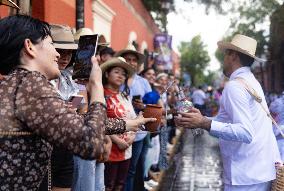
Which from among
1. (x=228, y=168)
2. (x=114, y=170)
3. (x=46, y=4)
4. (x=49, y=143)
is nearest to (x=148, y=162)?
(x=114, y=170)

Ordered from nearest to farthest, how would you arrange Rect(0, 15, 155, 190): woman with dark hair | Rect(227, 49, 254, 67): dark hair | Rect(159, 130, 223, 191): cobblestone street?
Rect(0, 15, 155, 190): woman with dark hair → Rect(227, 49, 254, 67): dark hair → Rect(159, 130, 223, 191): cobblestone street

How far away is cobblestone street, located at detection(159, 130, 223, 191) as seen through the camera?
7137mm

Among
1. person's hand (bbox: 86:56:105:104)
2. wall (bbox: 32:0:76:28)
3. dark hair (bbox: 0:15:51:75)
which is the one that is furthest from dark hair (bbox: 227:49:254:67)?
wall (bbox: 32:0:76:28)

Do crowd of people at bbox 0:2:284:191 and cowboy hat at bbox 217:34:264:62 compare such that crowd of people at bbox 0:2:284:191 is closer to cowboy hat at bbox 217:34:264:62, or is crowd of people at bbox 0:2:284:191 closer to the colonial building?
cowboy hat at bbox 217:34:264:62

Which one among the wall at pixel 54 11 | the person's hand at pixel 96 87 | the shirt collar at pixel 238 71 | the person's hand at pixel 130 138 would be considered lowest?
the person's hand at pixel 130 138

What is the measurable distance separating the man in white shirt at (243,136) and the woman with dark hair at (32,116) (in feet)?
4.58

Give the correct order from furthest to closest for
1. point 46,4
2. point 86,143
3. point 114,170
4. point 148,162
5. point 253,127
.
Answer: point 148,162, point 46,4, point 114,170, point 253,127, point 86,143

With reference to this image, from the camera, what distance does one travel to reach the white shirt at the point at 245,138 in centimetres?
321

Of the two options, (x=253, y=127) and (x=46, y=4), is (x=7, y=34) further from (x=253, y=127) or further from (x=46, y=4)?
(x=46, y=4)

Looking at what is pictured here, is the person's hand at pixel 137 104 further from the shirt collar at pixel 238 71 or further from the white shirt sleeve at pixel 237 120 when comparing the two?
the white shirt sleeve at pixel 237 120

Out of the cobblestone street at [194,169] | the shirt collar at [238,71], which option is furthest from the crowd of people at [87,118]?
the cobblestone street at [194,169]

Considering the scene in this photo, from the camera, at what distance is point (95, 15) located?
866cm

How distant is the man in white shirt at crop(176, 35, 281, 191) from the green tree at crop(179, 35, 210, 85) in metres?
58.7

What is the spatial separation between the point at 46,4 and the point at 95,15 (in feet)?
9.50
